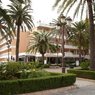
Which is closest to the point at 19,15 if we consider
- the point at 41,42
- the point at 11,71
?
the point at 41,42

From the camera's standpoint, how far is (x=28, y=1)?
23672 millimetres

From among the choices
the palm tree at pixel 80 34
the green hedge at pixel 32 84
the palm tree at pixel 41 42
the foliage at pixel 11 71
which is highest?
the palm tree at pixel 80 34

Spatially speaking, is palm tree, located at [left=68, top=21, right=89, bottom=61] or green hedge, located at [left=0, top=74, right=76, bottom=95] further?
palm tree, located at [left=68, top=21, right=89, bottom=61]

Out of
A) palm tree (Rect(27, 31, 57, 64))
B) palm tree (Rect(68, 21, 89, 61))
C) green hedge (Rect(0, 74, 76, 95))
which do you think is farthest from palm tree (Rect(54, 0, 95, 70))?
palm tree (Rect(68, 21, 89, 61))

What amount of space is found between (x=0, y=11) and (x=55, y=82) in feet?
33.2

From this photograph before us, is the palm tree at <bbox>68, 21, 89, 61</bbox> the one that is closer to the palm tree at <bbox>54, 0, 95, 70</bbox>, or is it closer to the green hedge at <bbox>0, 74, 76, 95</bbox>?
the palm tree at <bbox>54, 0, 95, 70</bbox>

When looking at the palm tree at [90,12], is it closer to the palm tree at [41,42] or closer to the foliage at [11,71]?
the foliage at [11,71]

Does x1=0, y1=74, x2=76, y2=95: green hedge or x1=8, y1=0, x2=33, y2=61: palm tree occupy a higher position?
x1=8, y1=0, x2=33, y2=61: palm tree

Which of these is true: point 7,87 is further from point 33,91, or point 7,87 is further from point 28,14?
point 28,14

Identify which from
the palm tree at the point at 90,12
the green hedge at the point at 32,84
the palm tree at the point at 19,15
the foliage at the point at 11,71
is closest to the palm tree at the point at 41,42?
A: the palm tree at the point at 19,15

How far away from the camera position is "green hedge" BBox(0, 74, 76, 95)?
15531 millimetres

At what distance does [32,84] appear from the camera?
16.9 meters

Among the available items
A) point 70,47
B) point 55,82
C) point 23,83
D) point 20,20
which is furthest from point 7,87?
point 70,47

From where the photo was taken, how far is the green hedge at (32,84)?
1553 cm
